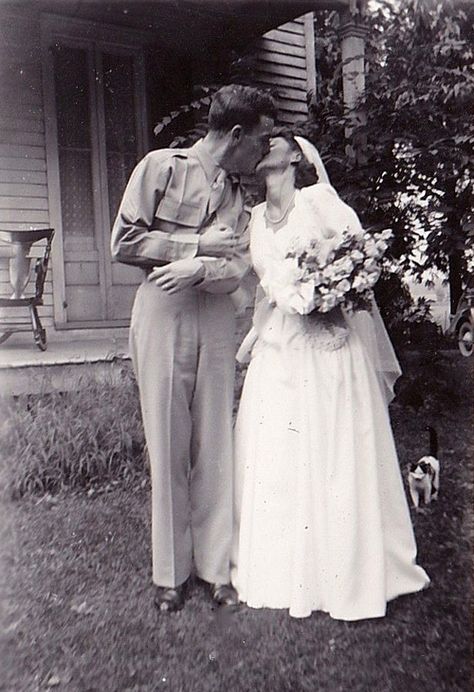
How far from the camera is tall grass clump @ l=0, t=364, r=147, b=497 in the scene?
4133 mm

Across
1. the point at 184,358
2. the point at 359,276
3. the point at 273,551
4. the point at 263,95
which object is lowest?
the point at 273,551

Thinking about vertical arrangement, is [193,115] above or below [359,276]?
above

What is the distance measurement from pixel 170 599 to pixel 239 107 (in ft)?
5.99

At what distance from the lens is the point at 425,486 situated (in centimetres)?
379

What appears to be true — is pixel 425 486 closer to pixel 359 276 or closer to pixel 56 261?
pixel 359 276

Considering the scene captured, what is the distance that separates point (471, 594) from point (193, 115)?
5.17 meters

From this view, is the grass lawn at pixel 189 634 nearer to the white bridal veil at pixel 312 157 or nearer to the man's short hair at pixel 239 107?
the white bridal veil at pixel 312 157

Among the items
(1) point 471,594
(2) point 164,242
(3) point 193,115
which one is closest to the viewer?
(2) point 164,242

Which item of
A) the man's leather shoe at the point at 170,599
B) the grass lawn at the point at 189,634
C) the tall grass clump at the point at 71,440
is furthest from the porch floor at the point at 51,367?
the man's leather shoe at the point at 170,599

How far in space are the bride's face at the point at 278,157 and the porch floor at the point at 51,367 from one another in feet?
8.37

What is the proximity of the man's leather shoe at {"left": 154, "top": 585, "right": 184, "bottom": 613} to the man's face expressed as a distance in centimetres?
160

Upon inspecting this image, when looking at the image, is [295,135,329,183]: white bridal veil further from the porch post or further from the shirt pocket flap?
the porch post

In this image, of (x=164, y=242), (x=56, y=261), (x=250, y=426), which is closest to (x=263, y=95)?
(x=164, y=242)

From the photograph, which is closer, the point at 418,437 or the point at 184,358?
the point at 184,358
